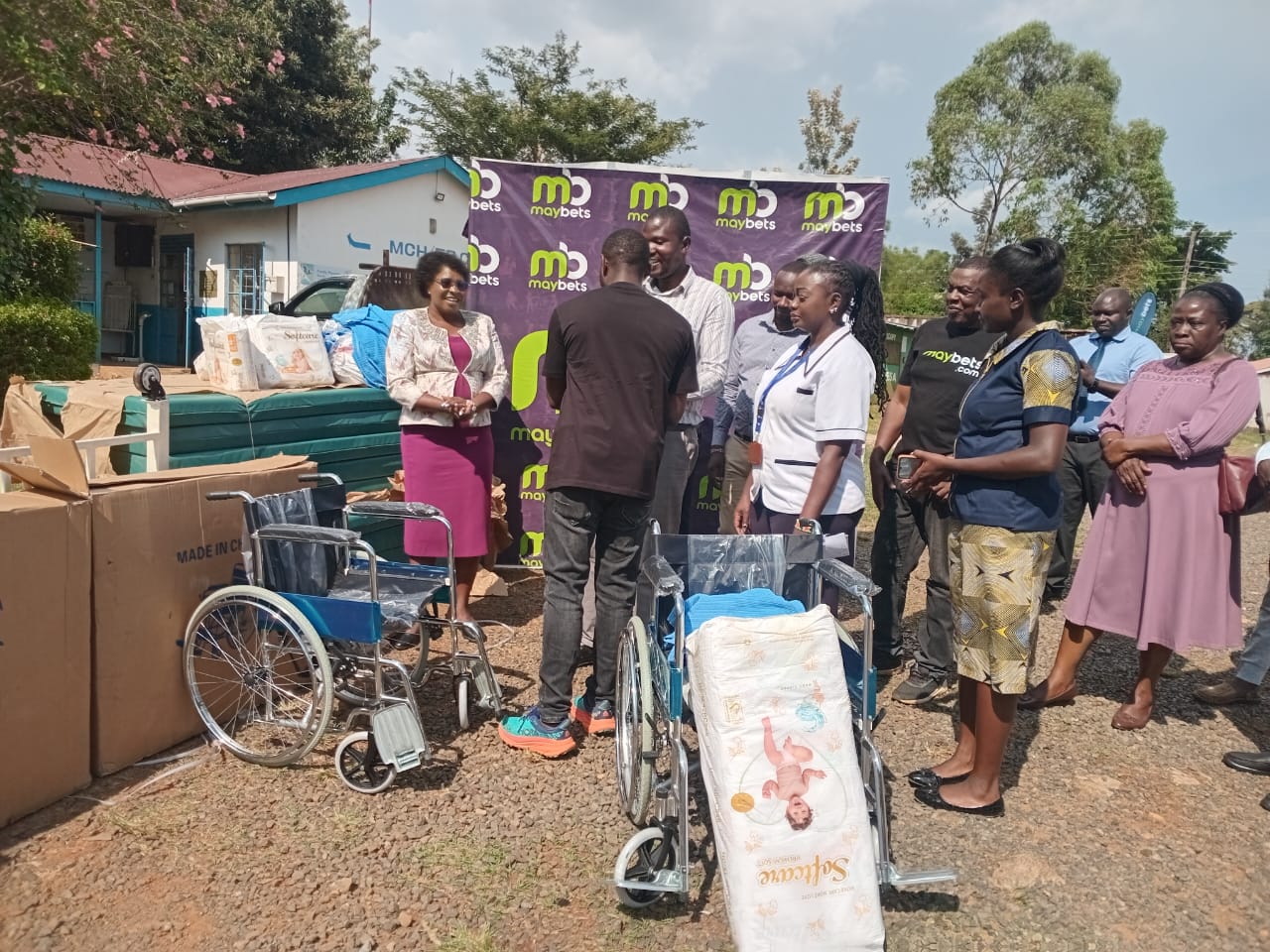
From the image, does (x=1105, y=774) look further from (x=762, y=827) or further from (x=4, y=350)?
(x=4, y=350)

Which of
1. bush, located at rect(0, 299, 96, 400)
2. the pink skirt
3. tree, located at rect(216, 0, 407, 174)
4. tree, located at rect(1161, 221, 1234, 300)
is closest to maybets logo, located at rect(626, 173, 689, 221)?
the pink skirt

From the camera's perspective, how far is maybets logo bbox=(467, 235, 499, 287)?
502 cm

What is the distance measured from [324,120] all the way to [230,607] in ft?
67.2

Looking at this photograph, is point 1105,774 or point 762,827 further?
point 1105,774

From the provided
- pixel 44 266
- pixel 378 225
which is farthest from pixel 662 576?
pixel 378 225

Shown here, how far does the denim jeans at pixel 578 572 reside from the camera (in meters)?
3.02

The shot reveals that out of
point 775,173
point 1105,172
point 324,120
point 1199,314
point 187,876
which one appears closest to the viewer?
point 187,876

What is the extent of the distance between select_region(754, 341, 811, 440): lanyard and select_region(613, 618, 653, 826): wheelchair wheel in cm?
101

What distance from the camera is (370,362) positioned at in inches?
197

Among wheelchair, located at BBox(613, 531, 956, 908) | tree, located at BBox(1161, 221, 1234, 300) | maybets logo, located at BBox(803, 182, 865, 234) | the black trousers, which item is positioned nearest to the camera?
wheelchair, located at BBox(613, 531, 956, 908)

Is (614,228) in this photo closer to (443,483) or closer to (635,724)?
(443,483)

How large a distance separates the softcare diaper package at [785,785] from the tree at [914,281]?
16776mm

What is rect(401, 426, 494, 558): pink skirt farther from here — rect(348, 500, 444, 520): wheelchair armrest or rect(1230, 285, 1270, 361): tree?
rect(1230, 285, 1270, 361): tree

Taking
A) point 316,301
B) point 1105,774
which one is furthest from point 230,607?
point 316,301
